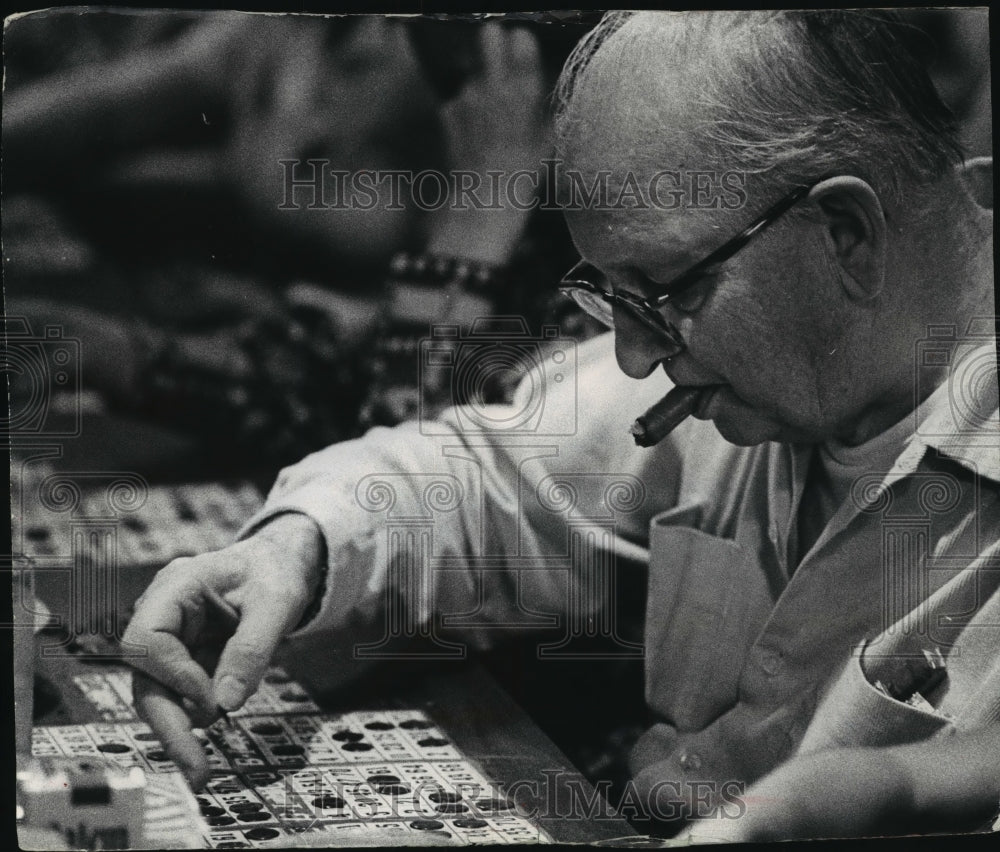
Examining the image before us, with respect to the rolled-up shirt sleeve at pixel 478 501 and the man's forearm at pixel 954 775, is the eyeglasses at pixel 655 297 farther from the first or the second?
the man's forearm at pixel 954 775

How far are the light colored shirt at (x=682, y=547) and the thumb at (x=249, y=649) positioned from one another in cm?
6

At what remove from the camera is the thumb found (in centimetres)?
332

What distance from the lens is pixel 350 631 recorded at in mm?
3369

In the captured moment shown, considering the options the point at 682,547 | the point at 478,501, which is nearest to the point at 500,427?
the point at 478,501

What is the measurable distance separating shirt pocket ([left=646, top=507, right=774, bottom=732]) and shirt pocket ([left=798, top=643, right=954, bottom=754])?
0.18 metres

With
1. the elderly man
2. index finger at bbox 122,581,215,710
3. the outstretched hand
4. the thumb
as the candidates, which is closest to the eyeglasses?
the elderly man

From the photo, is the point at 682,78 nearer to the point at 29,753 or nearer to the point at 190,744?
the point at 190,744

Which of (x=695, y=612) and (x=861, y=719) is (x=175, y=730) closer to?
(x=695, y=612)

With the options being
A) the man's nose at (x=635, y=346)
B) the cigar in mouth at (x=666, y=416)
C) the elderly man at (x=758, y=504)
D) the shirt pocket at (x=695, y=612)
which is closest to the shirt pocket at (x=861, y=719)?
the elderly man at (x=758, y=504)

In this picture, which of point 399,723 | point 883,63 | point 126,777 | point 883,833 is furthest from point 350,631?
point 883,63

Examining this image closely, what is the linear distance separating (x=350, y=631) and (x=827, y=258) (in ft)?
3.88

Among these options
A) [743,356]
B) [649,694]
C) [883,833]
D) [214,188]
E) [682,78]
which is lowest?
[883,833]

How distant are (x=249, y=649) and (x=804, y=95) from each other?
1.51 meters

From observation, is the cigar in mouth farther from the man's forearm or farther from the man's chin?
the man's forearm
